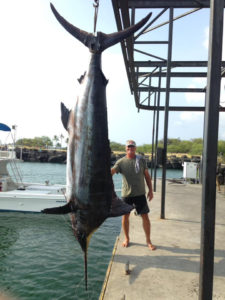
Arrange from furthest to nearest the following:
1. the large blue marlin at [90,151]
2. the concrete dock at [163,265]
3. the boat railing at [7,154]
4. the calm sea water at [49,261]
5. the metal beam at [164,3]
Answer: the boat railing at [7,154], the calm sea water at [49,261], the metal beam at [164,3], the concrete dock at [163,265], the large blue marlin at [90,151]

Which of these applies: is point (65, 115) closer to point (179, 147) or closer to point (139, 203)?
point (139, 203)

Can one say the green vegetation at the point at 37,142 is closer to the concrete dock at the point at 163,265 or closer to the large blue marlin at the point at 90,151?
the concrete dock at the point at 163,265

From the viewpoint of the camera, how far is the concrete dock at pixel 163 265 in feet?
9.48

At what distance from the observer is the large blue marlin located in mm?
1621

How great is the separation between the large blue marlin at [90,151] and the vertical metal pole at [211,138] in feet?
2.48

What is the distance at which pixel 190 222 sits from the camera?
5.88 meters

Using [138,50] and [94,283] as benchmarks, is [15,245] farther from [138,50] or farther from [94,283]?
[138,50]

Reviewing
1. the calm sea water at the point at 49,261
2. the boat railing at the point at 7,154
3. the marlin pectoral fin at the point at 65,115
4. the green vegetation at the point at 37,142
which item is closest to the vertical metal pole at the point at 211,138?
the marlin pectoral fin at the point at 65,115

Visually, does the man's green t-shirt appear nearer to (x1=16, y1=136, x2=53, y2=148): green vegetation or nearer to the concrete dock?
the concrete dock

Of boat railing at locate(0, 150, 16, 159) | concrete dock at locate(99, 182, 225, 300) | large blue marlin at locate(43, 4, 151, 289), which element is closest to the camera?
large blue marlin at locate(43, 4, 151, 289)

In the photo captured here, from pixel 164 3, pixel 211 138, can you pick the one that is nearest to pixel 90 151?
pixel 211 138

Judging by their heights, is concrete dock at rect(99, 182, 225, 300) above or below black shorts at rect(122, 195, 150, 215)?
below

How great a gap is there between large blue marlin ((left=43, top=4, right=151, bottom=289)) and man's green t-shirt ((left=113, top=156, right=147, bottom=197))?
237 cm

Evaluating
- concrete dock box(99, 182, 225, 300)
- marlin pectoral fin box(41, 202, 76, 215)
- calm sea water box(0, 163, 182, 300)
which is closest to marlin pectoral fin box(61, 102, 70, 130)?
marlin pectoral fin box(41, 202, 76, 215)
